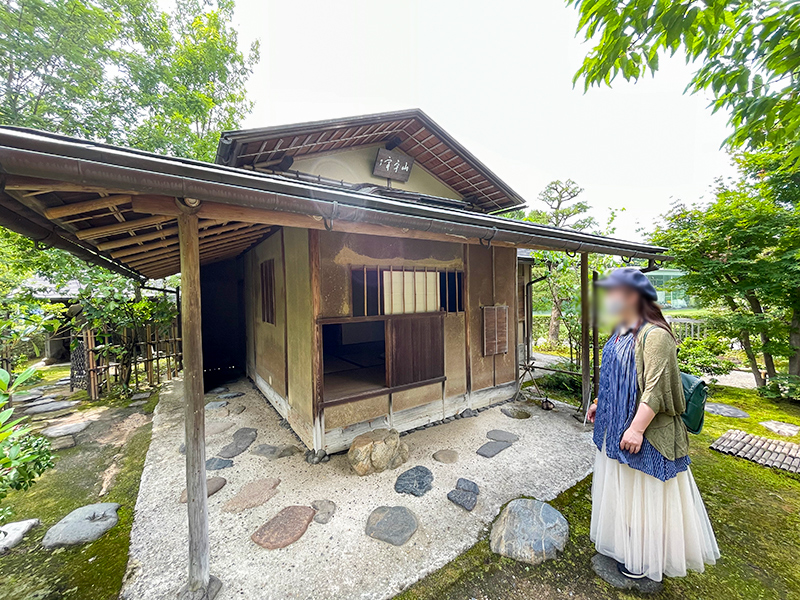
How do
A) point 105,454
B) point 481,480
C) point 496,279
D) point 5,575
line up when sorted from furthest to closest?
point 496,279 < point 105,454 < point 481,480 < point 5,575

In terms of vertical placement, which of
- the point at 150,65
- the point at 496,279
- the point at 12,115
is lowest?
the point at 496,279

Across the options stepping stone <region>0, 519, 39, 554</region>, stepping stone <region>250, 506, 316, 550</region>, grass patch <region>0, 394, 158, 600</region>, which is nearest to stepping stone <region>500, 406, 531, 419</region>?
stepping stone <region>250, 506, 316, 550</region>

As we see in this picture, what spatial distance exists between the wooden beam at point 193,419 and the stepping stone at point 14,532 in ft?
6.75

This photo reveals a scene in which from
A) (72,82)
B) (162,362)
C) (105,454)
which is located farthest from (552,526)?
(72,82)

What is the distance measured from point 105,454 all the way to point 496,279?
7020mm

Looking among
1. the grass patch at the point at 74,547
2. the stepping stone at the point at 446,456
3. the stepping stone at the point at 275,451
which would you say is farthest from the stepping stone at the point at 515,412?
the grass patch at the point at 74,547

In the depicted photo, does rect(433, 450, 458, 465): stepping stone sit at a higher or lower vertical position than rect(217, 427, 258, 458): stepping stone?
lower

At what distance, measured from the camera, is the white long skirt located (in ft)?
7.00

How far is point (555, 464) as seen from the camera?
3.93 meters

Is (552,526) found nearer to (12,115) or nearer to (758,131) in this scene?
(758,131)

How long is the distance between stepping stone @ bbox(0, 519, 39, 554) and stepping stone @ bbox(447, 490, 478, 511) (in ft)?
13.6

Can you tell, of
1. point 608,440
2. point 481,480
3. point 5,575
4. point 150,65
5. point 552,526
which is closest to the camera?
point 608,440

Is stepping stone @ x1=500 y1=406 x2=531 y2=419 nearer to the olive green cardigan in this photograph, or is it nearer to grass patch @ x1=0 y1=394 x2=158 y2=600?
the olive green cardigan

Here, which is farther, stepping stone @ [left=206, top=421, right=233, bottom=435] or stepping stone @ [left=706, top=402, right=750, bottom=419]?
stepping stone @ [left=706, top=402, right=750, bottom=419]
